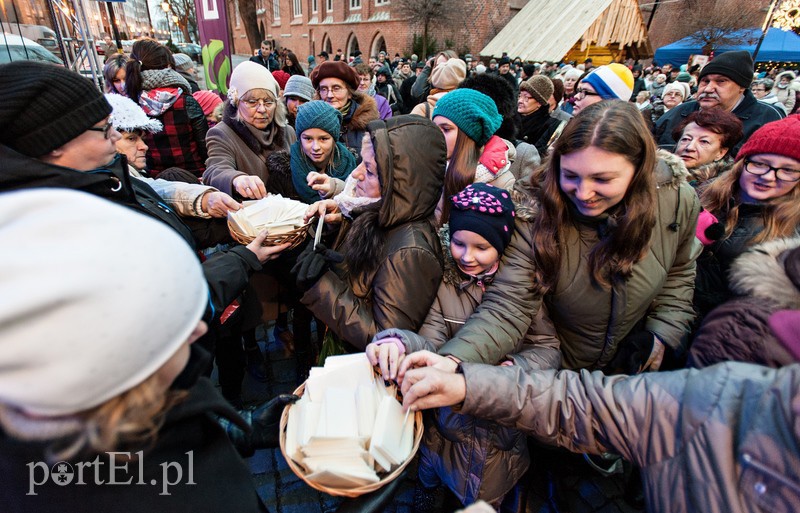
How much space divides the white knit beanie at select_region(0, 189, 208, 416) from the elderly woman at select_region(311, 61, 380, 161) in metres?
3.24

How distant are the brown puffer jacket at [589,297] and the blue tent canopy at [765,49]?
17.1 meters

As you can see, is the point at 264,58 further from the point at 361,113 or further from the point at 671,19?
the point at 671,19

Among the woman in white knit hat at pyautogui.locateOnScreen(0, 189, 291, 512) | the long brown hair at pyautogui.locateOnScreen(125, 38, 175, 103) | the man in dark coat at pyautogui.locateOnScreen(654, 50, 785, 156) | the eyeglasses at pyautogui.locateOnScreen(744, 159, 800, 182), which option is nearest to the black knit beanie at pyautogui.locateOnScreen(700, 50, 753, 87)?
the man in dark coat at pyautogui.locateOnScreen(654, 50, 785, 156)

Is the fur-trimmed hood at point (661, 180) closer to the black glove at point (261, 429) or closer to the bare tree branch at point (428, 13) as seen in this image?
the black glove at point (261, 429)

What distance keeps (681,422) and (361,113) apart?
3.99m

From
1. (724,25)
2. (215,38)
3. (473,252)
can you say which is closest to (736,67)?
(473,252)

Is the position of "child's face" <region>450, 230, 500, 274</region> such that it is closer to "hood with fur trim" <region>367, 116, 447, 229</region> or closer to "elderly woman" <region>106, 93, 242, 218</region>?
"hood with fur trim" <region>367, 116, 447, 229</region>

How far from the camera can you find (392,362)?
156 centimetres

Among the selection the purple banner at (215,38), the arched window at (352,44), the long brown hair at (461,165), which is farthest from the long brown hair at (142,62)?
the arched window at (352,44)

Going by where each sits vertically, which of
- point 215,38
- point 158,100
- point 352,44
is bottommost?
point 158,100

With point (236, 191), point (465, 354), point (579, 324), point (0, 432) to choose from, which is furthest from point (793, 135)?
point (0, 432)

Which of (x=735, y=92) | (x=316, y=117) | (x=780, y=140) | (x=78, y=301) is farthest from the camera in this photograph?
(x=735, y=92)

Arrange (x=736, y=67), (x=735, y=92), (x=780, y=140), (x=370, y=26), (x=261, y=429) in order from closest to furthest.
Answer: (x=261, y=429) → (x=780, y=140) → (x=736, y=67) → (x=735, y=92) → (x=370, y=26)

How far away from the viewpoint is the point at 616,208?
184 centimetres
